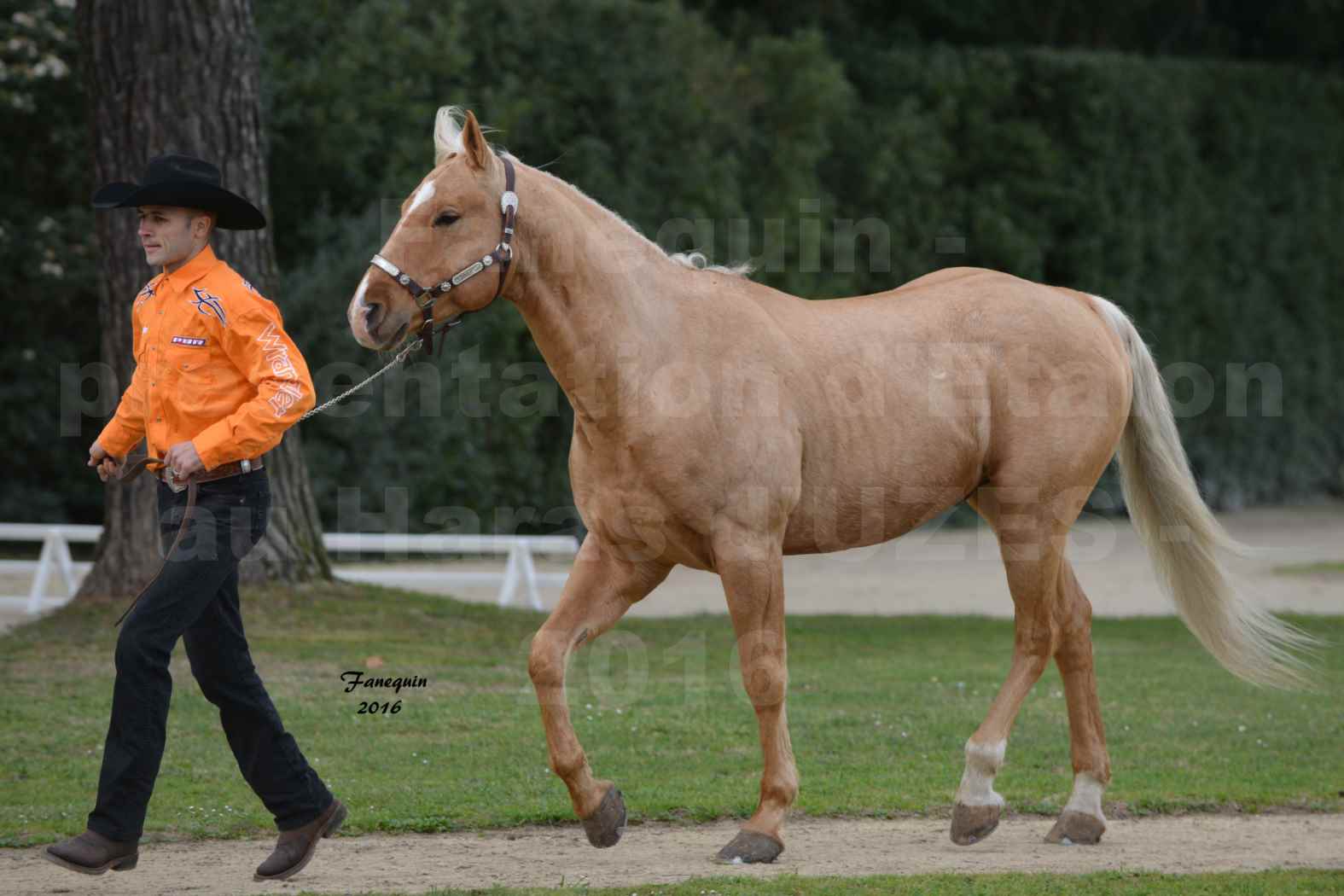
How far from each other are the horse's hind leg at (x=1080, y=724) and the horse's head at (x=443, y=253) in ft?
7.52

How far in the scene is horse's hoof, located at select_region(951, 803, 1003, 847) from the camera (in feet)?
17.4

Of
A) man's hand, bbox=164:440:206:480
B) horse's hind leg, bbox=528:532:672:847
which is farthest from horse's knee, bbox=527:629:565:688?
man's hand, bbox=164:440:206:480

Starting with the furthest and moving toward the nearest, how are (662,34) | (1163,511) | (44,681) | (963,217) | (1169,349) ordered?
(1169,349), (963,217), (662,34), (44,681), (1163,511)

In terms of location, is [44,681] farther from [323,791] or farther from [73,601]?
[323,791]

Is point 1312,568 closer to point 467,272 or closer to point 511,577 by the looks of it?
point 511,577

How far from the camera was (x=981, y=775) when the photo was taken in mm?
5336

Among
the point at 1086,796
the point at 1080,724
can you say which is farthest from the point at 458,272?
the point at 1086,796

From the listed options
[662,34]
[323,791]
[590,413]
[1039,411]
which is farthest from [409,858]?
[662,34]

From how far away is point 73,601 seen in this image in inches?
375

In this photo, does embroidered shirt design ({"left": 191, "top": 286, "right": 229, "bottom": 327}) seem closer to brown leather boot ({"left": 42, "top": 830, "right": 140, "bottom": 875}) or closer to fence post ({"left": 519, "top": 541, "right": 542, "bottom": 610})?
brown leather boot ({"left": 42, "top": 830, "right": 140, "bottom": 875})

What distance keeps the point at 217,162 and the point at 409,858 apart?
5.26m

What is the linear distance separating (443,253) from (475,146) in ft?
1.07

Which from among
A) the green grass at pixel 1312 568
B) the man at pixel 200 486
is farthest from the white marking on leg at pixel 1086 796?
the green grass at pixel 1312 568

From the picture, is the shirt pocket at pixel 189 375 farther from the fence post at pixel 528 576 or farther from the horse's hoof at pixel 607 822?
the fence post at pixel 528 576
